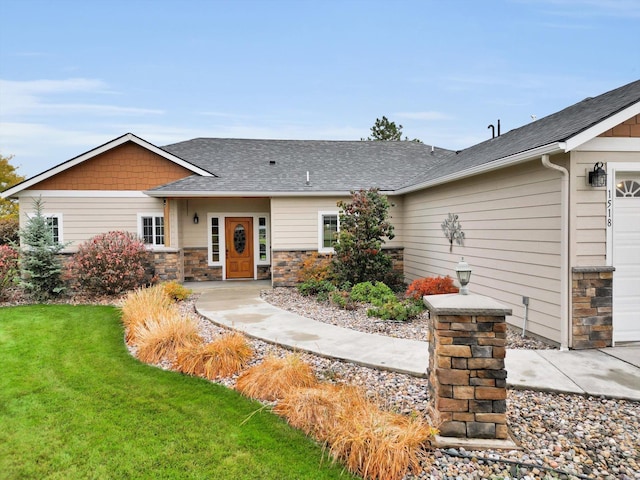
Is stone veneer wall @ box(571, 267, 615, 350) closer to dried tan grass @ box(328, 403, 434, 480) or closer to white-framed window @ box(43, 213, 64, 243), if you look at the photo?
dried tan grass @ box(328, 403, 434, 480)

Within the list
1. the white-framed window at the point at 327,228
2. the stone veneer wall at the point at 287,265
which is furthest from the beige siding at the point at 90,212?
the white-framed window at the point at 327,228

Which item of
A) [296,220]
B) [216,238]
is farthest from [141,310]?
[216,238]

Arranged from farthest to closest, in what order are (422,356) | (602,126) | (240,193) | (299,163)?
(299,163), (240,193), (602,126), (422,356)

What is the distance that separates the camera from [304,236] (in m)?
11.4

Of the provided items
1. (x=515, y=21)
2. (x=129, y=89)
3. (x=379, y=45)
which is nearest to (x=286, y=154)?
(x=379, y=45)

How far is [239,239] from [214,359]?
27.2ft

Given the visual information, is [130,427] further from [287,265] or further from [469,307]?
[287,265]

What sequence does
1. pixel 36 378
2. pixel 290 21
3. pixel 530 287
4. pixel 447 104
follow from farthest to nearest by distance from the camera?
pixel 447 104
pixel 290 21
pixel 530 287
pixel 36 378

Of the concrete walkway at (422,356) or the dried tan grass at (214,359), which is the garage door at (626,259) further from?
the dried tan grass at (214,359)

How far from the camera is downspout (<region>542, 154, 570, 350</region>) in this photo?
16.9 ft

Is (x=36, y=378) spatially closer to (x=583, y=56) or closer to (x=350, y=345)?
(x=350, y=345)

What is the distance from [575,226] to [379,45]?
11.5 m

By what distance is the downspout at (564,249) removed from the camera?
16.9 feet

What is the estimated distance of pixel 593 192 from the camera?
518cm
